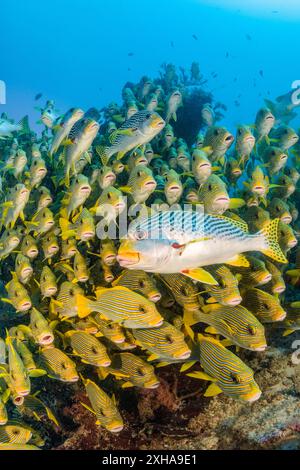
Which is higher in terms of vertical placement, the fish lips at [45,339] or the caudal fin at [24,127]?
the caudal fin at [24,127]

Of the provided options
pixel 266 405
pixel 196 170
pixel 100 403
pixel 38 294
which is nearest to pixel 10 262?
pixel 38 294

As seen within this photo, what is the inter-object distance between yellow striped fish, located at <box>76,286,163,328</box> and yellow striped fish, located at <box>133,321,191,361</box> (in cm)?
23

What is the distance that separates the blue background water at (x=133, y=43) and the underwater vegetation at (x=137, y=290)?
83556 mm

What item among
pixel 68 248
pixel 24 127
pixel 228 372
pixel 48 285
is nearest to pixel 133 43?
pixel 24 127

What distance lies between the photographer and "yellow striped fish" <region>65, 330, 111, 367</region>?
370cm

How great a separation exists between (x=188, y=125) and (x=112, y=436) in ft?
27.8

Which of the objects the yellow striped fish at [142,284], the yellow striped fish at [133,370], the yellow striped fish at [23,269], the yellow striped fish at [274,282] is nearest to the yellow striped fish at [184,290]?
the yellow striped fish at [142,284]

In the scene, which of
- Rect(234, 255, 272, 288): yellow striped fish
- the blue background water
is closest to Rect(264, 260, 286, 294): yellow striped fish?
Rect(234, 255, 272, 288): yellow striped fish

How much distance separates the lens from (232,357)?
3.25 meters

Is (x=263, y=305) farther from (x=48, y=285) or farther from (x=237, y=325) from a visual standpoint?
(x=48, y=285)

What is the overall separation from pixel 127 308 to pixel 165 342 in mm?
473

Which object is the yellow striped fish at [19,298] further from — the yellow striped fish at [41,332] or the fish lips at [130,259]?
the fish lips at [130,259]

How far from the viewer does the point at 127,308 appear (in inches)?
131

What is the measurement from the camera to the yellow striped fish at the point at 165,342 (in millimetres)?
3379
